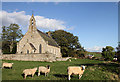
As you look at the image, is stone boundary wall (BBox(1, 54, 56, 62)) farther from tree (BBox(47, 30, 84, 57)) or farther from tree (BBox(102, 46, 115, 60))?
tree (BBox(47, 30, 84, 57))

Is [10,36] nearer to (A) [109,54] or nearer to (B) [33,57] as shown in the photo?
(B) [33,57]

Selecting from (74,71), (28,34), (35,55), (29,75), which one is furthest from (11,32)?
(74,71)

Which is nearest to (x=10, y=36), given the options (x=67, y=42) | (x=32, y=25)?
(x=32, y=25)

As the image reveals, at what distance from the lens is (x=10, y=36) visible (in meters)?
57.6

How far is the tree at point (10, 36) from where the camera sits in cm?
5684

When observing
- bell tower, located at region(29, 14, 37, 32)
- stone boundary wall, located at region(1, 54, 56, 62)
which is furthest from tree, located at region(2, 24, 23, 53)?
stone boundary wall, located at region(1, 54, 56, 62)

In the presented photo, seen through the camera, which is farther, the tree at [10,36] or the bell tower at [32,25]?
the tree at [10,36]

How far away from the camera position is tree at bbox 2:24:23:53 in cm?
5684

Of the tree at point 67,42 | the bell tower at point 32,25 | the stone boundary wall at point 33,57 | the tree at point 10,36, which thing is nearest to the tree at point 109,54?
the tree at point 67,42

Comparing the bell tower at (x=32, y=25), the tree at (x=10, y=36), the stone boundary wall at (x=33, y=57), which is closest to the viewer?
the stone boundary wall at (x=33, y=57)

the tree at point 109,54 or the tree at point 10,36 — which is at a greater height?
the tree at point 10,36

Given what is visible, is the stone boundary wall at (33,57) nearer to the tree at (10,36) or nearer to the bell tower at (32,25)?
the bell tower at (32,25)

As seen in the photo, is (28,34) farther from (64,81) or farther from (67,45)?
(64,81)

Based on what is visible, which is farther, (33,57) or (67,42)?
(67,42)
